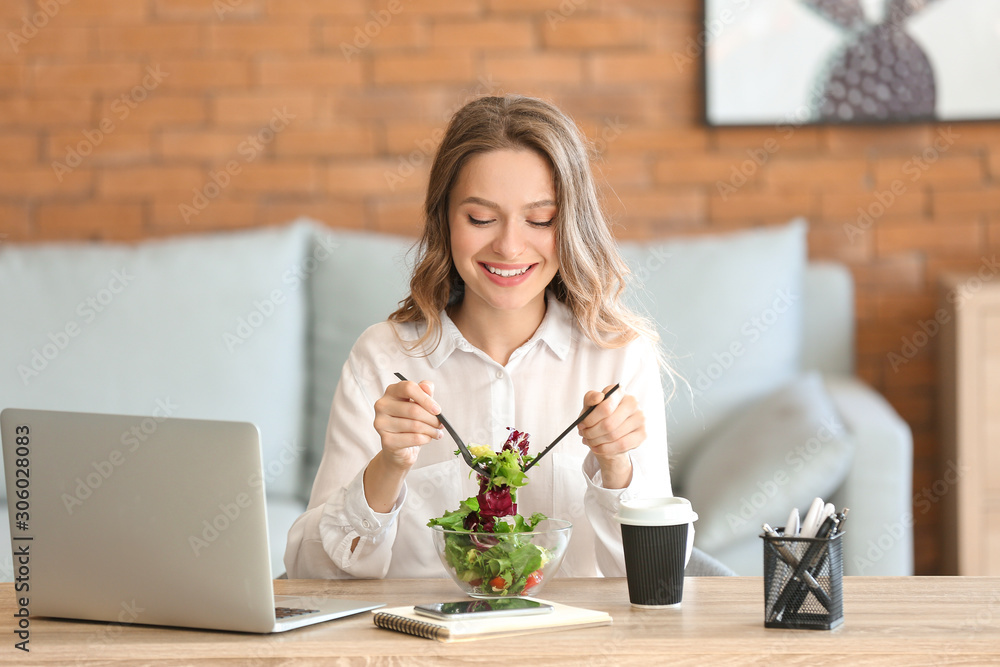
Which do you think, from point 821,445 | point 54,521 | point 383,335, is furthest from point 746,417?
point 54,521

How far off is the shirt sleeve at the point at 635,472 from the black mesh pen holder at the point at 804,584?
31 cm

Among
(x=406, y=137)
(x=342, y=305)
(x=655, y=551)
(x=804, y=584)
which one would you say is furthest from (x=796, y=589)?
(x=406, y=137)

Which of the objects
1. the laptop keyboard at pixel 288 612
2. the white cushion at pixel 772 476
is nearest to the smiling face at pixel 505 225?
the laptop keyboard at pixel 288 612

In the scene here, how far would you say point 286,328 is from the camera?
2451mm

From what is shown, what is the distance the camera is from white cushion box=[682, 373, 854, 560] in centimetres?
192

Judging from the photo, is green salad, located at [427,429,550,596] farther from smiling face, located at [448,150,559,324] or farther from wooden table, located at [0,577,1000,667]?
smiling face, located at [448,150,559,324]

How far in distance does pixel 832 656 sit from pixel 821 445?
3.68 ft

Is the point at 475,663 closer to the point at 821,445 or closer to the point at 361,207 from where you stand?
the point at 821,445

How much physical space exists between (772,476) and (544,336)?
24.7 inches

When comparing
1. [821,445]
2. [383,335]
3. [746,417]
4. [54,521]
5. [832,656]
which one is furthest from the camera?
[746,417]

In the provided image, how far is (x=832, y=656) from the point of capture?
851mm

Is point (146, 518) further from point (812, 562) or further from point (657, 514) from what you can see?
point (812, 562)

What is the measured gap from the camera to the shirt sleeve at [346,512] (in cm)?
132

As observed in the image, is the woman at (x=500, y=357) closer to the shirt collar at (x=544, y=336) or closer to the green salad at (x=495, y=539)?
the shirt collar at (x=544, y=336)
